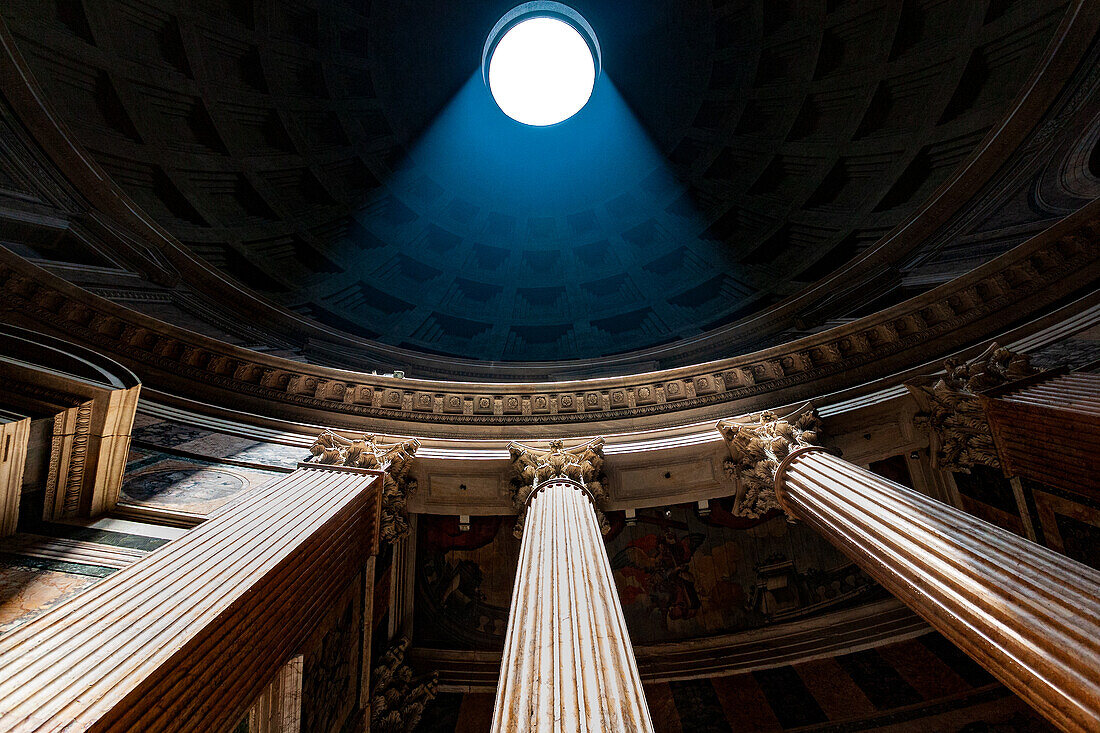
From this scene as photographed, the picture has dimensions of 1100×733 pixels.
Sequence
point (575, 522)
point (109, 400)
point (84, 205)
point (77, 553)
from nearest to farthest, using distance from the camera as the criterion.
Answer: point (77, 553)
point (109, 400)
point (575, 522)
point (84, 205)

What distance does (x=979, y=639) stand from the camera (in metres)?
Result: 3.80

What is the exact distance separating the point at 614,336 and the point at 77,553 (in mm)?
18091

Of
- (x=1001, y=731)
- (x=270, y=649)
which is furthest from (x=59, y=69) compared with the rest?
(x=1001, y=731)

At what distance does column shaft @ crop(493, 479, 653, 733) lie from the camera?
331 cm

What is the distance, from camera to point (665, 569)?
34.3 ft

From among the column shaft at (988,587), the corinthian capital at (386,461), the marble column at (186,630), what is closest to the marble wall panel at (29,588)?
the marble column at (186,630)

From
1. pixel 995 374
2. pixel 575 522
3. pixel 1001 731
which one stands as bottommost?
pixel 1001 731

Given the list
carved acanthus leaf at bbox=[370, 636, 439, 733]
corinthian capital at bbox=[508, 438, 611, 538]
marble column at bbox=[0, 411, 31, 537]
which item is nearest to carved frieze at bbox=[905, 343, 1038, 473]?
corinthian capital at bbox=[508, 438, 611, 538]

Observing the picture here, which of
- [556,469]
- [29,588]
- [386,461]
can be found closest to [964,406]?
[556,469]

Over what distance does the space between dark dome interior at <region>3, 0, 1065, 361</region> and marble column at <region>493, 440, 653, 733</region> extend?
11.1m

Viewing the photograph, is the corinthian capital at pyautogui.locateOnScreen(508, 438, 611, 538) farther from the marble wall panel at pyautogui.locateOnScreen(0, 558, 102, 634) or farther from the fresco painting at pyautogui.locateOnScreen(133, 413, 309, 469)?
the marble wall panel at pyautogui.locateOnScreen(0, 558, 102, 634)

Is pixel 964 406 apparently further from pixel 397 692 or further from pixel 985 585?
pixel 397 692

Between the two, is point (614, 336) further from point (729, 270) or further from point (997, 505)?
point (997, 505)

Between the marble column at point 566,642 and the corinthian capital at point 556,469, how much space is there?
1138mm
